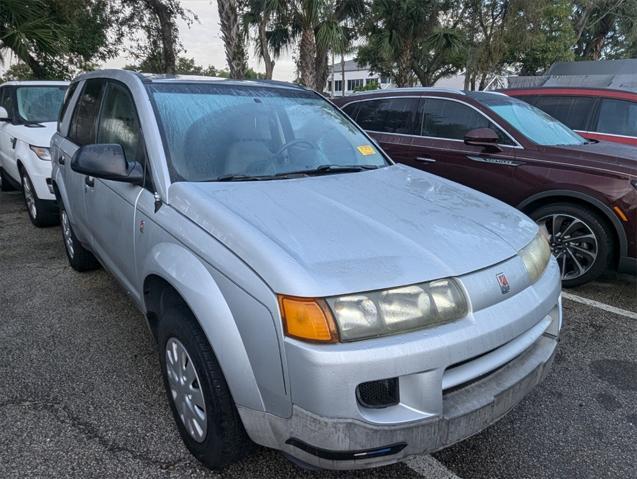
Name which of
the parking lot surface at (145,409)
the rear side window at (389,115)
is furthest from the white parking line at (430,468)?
the rear side window at (389,115)

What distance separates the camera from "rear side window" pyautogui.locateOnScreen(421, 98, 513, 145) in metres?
4.61

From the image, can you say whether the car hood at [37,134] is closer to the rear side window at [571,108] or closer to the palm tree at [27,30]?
the palm tree at [27,30]

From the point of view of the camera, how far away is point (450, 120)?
484cm

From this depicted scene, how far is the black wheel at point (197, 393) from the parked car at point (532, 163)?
3.34 m

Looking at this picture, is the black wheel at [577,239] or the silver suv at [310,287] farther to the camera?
the black wheel at [577,239]

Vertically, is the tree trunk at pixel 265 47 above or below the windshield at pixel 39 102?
above

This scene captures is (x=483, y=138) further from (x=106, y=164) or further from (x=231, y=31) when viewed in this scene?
(x=231, y=31)

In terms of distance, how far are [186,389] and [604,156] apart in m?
3.85

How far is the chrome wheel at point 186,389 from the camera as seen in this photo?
191 cm

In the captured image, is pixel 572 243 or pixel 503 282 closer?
pixel 503 282

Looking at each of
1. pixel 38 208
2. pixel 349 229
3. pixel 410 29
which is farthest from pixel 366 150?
pixel 410 29

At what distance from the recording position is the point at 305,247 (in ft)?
5.61

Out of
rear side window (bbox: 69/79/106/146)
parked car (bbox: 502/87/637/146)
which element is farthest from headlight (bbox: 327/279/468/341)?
parked car (bbox: 502/87/637/146)

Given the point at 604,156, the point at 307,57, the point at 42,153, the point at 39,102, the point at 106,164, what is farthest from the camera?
the point at 307,57
